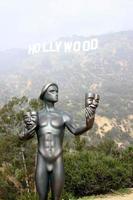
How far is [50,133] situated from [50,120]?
8.0 inches

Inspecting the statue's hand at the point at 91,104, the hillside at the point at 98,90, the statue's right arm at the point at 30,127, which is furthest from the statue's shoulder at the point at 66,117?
the hillside at the point at 98,90

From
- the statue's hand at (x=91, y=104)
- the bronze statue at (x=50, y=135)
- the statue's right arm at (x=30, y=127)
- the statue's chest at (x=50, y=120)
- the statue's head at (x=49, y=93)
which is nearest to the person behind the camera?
the statue's hand at (x=91, y=104)

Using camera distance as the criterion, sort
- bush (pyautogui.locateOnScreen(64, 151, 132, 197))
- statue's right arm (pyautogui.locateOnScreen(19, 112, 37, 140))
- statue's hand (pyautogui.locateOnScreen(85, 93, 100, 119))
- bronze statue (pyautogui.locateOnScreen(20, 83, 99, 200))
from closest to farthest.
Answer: statue's hand (pyautogui.locateOnScreen(85, 93, 100, 119))
bronze statue (pyautogui.locateOnScreen(20, 83, 99, 200))
statue's right arm (pyautogui.locateOnScreen(19, 112, 37, 140))
bush (pyautogui.locateOnScreen(64, 151, 132, 197))

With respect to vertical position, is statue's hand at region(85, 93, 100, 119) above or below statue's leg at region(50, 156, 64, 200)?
above

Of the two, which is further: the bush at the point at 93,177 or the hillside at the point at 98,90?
the hillside at the point at 98,90

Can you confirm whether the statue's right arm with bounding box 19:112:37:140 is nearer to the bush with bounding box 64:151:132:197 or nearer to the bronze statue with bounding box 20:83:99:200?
the bronze statue with bounding box 20:83:99:200

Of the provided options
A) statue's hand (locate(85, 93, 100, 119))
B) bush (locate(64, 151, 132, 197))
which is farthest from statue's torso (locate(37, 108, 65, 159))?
bush (locate(64, 151, 132, 197))

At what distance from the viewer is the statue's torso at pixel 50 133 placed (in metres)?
6.71

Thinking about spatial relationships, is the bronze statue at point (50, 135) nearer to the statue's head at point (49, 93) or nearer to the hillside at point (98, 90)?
the statue's head at point (49, 93)

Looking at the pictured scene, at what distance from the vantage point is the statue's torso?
671 cm

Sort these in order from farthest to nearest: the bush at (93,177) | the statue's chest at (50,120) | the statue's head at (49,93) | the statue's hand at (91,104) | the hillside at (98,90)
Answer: the hillside at (98,90) < the bush at (93,177) < the statue's head at (49,93) < the statue's chest at (50,120) < the statue's hand at (91,104)

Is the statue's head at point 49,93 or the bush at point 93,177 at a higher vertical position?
the statue's head at point 49,93

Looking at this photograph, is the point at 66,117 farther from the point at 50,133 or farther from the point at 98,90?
the point at 98,90

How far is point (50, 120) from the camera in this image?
6.91 meters
